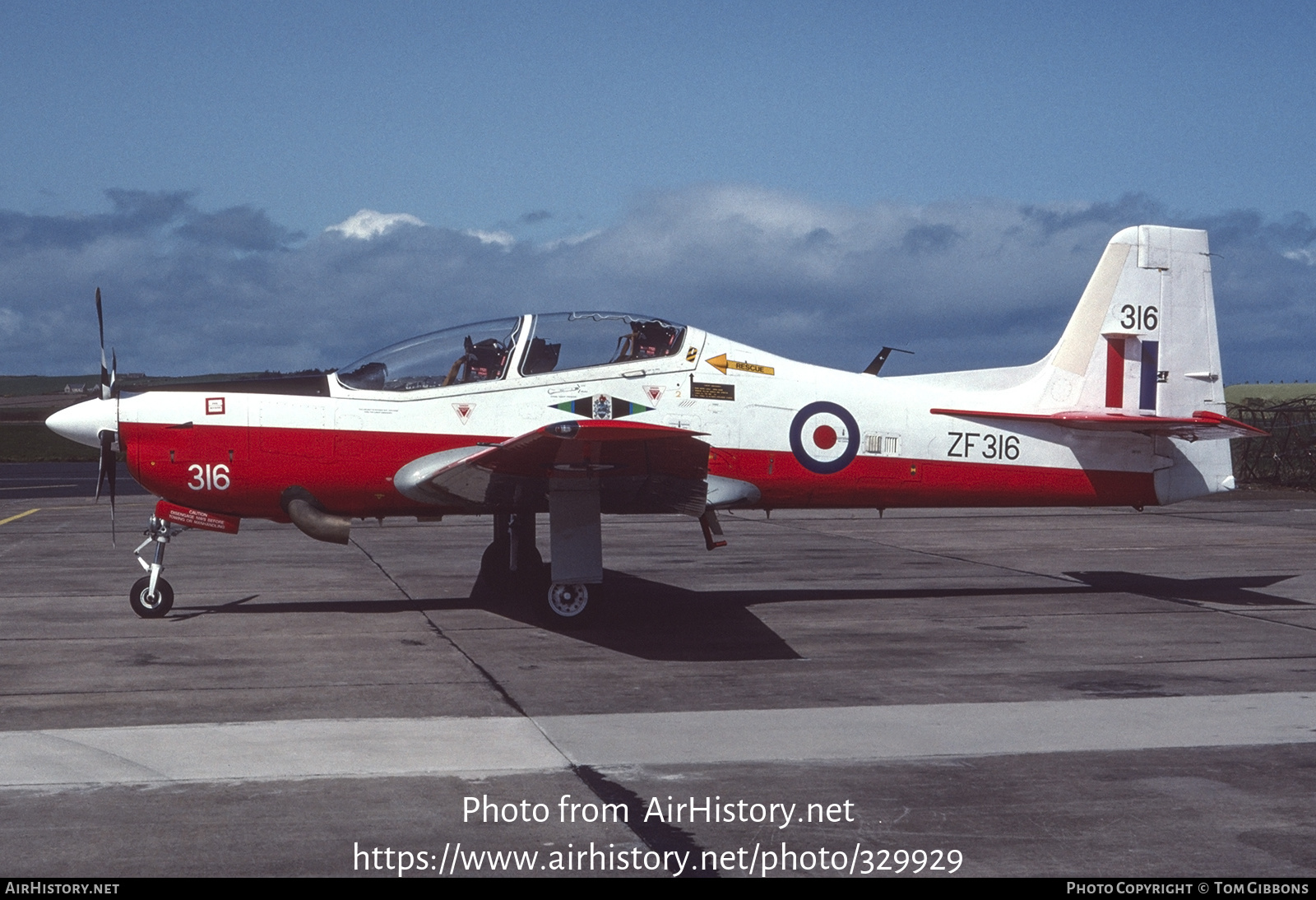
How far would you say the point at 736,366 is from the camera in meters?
10.8

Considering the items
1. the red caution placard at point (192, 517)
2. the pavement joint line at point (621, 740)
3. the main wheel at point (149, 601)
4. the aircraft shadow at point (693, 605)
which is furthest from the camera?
the main wheel at point (149, 601)

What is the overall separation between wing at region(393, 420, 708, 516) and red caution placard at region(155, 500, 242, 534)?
1.53 meters

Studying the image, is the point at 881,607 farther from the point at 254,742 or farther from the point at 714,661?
the point at 254,742

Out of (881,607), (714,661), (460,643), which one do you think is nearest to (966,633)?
(881,607)

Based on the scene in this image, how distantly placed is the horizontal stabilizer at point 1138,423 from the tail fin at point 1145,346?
1.19ft

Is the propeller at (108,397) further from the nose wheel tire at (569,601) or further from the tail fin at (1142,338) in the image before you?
the tail fin at (1142,338)

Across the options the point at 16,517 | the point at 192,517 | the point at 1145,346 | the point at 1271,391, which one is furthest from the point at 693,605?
the point at 1271,391

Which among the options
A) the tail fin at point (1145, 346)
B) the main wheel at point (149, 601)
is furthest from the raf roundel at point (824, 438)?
the main wheel at point (149, 601)

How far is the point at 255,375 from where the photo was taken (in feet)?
35.6

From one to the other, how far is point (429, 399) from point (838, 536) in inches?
372

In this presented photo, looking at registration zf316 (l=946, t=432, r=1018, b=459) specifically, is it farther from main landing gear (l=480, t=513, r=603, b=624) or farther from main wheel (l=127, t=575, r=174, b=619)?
main wheel (l=127, t=575, r=174, b=619)

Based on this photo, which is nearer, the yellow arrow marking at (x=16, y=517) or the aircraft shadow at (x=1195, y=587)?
the aircraft shadow at (x=1195, y=587)

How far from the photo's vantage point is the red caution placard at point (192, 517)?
10.1 m

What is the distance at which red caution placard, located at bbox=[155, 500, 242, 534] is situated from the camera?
10.1 metres
